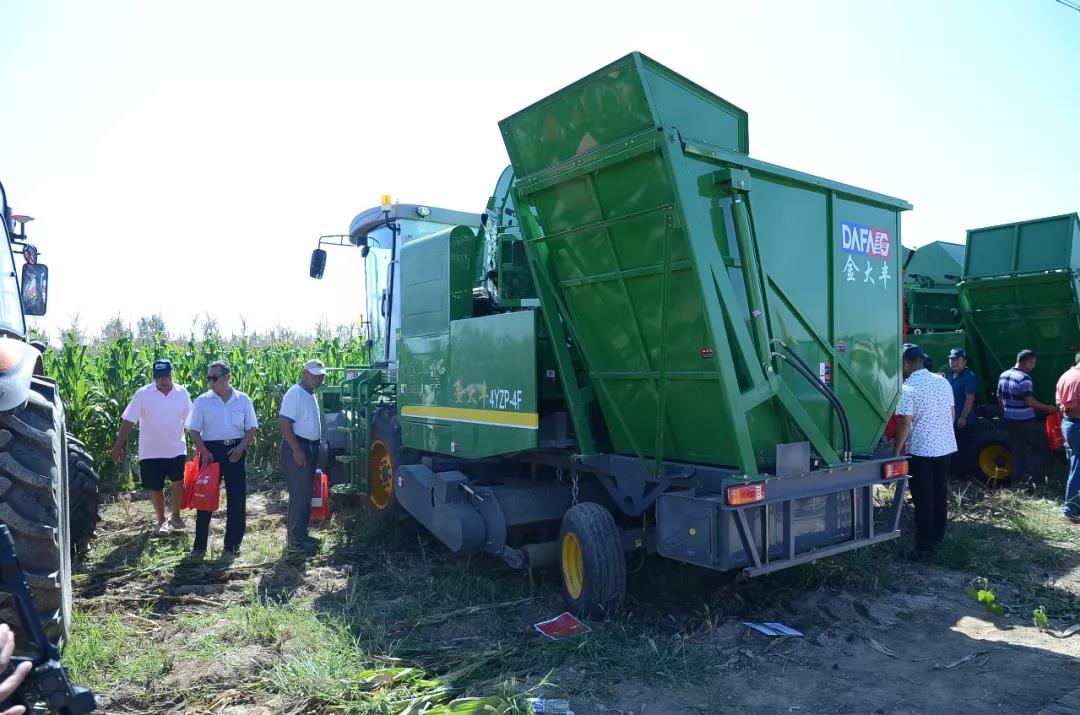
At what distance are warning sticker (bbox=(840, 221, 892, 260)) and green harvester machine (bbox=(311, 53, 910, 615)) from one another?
2 centimetres

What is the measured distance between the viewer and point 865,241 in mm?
5309

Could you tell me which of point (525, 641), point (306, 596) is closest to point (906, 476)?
point (525, 641)

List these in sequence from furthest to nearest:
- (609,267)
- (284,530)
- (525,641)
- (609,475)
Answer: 1. (284,530)
2. (609,475)
3. (609,267)
4. (525,641)

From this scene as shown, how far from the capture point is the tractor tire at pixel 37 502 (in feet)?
9.80

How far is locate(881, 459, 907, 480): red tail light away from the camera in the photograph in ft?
16.7

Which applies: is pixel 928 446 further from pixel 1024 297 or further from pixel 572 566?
pixel 1024 297

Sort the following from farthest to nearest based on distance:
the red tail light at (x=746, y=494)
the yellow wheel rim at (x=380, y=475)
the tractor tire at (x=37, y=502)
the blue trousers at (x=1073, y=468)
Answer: the yellow wheel rim at (x=380, y=475) → the blue trousers at (x=1073, y=468) → the red tail light at (x=746, y=494) → the tractor tire at (x=37, y=502)

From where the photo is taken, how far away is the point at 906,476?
5262 millimetres

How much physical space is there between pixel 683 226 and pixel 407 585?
11.1 feet

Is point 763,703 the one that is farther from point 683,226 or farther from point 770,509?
point 683,226

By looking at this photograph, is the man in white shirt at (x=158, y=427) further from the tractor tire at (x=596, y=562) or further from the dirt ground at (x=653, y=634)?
the tractor tire at (x=596, y=562)

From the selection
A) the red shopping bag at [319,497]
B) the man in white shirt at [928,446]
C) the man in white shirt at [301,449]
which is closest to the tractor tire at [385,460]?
the red shopping bag at [319,497]

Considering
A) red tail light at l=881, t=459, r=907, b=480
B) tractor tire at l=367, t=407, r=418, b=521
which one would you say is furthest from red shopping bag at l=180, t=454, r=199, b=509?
red tail light at l=881, t=459, r=907, b=480

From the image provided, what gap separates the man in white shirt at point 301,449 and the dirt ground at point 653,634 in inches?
16.6
